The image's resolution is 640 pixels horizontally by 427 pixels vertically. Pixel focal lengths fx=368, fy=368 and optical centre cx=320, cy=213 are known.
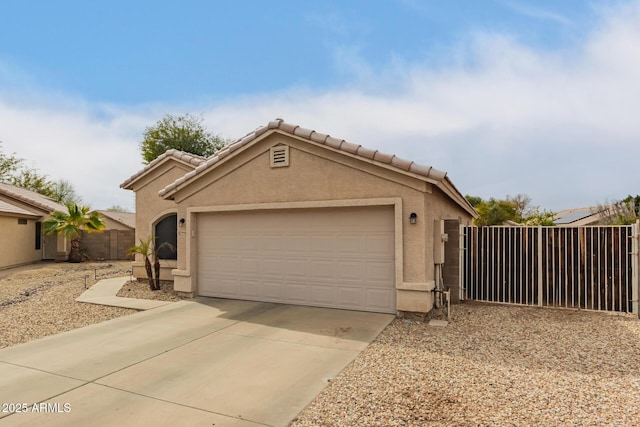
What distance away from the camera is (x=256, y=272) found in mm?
9984

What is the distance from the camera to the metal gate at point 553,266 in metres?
8.48

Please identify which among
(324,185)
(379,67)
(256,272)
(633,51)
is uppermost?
(379,67)

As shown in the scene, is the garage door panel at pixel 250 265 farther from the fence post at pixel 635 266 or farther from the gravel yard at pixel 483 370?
the fence post at pixel 635 266

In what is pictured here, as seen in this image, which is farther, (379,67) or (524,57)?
(379,67)

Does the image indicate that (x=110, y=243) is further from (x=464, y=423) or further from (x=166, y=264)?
(x=464, y=423)

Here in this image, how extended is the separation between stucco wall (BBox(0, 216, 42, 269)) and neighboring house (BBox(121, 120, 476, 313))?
15.3 meters

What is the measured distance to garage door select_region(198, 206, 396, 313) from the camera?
8578mm

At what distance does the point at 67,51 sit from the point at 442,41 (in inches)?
443

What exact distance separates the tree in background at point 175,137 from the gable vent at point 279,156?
28.1 m

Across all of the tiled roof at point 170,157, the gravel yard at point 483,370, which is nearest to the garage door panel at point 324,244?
the gravel yard at point 483,370

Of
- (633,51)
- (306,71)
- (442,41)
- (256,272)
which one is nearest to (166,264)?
(256,272)

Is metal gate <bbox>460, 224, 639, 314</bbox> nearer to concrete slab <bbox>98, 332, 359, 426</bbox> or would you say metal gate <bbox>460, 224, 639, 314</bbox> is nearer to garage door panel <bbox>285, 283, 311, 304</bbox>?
garage door panel <bbox>285, 283, 311, 304</bbox>

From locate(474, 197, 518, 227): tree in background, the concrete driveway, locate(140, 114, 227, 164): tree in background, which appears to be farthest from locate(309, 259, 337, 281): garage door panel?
locate(474, 197, 518, 227): tree in background

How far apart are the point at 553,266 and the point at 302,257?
20.6ft
